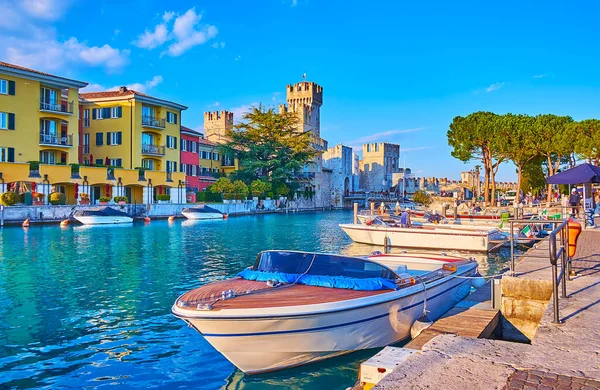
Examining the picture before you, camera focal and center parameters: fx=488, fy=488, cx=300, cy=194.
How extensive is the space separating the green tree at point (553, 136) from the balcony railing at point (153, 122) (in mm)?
40593

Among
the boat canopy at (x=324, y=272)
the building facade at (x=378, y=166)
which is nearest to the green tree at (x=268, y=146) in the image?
the building facade at (x=378, y=166)

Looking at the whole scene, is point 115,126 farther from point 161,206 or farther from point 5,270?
point 5,270

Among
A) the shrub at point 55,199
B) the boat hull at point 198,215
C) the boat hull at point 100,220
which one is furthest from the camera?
the boat hull at point 198,215

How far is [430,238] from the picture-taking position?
24203 mm

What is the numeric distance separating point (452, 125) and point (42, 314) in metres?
54.6

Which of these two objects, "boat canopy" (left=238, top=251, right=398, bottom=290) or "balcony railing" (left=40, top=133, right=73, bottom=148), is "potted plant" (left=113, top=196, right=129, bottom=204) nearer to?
"balcony railing" (left=40, top=133, right=73, bottom=148)

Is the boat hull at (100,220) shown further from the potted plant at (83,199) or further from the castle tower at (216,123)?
the castle tower at (216,123)

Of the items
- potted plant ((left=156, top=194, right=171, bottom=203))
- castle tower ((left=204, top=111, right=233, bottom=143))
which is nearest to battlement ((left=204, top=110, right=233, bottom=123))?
castle tower ((left=204, top=111, right=233, bottom=143))

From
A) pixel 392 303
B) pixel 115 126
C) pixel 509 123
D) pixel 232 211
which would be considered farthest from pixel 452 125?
pixel 392 303

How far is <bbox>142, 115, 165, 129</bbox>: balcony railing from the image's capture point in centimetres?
5375

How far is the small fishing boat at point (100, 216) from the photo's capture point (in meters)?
37.9

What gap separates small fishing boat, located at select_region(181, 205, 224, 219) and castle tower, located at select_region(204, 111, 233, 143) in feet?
148

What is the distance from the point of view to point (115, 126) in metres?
53.3

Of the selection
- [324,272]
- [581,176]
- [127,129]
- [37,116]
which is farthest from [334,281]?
[127,129]
